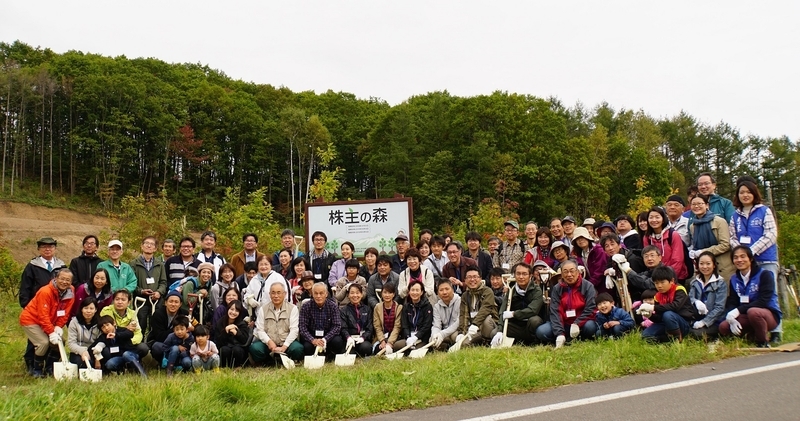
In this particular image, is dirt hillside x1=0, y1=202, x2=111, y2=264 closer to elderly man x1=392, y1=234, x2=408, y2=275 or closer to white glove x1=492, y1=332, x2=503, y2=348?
elderly man x1=392, y1=234, x2=408, y2=275

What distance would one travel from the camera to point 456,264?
30.6 feet

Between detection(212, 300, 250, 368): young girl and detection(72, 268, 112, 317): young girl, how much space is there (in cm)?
151

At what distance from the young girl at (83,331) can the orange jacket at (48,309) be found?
217 millimetres

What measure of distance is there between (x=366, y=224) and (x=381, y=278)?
9.30 feet

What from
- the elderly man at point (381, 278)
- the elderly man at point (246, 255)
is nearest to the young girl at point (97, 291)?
the elderly man at point (246, 255)

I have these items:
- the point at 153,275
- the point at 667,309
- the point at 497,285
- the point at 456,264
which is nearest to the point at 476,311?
the point at 497,285

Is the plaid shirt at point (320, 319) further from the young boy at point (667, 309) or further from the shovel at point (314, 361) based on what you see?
the young boy at point (667, 309)

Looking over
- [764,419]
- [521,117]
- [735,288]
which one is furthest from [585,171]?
[764,419]

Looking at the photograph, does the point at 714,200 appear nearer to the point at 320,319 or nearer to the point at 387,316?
the point at 387,316

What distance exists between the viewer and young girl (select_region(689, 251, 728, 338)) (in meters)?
6.97

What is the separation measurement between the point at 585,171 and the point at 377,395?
4283 centimetres

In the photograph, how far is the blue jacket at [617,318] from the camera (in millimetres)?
Answer: 7344

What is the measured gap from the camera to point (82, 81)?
47.2 meters

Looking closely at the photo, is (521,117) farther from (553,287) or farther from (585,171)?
(553,287)
